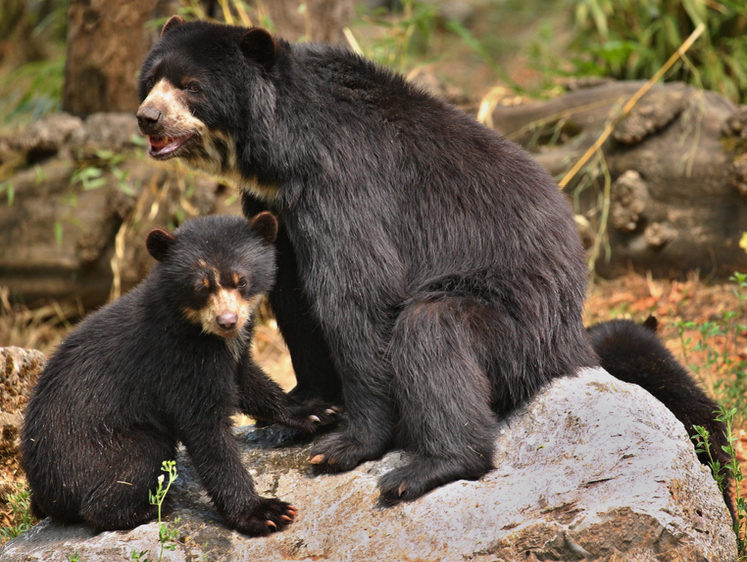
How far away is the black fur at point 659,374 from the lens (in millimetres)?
4852

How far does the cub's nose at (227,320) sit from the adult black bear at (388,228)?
546 mm

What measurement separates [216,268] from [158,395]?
675 millimetres

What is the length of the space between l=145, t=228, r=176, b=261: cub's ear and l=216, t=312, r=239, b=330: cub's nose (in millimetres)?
483

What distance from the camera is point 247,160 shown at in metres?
4.38

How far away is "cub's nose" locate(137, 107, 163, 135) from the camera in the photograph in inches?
168

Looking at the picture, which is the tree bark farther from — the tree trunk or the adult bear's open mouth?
the adult bear's open mouth

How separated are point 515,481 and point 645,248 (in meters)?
5.30

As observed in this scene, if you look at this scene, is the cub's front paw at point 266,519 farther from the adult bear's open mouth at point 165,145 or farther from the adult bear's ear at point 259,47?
the adult bear's ear at point 259,47

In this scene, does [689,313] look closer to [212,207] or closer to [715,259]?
[715,259]

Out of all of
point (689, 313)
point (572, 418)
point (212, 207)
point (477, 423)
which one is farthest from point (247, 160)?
point (689, 313)

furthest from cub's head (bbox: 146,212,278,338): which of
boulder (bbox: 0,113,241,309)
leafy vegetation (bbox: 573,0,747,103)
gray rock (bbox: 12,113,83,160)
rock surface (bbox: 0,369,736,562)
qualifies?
leafy vegetation (bbox: 573,0,747,103)

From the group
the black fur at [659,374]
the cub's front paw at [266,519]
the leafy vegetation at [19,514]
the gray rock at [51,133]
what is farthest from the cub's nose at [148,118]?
the gray rock at [51,133]

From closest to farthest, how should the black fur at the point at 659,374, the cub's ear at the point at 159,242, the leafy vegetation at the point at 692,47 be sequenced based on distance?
1. the cub's ear at the point at 159,242
2. the black fur at the point at 659,374
3. the leafy vegetation at the point at 692,47

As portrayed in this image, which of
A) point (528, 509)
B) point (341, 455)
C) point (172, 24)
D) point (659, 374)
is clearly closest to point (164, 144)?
point (172, 24)
